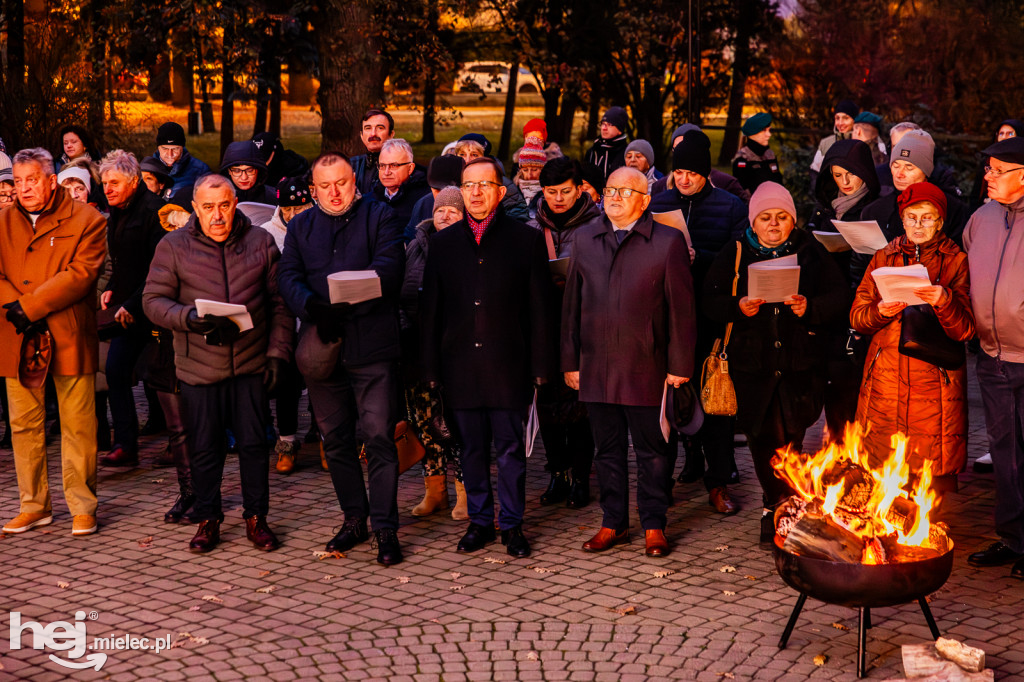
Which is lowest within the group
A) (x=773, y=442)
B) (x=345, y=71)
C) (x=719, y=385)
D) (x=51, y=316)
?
(x=773, y=442)

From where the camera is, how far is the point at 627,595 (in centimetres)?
693

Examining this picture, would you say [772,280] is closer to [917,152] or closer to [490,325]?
[490,325]

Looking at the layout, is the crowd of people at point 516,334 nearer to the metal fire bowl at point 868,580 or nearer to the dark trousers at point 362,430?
the dark trousers at point 362,430

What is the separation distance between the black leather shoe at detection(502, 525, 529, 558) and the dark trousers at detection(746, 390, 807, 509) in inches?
57.7

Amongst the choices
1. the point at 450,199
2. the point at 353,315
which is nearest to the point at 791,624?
the point at 353,315

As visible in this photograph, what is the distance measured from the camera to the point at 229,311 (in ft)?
24.0

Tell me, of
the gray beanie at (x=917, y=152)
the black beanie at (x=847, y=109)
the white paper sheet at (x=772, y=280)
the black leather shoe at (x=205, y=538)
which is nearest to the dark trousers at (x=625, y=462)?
the white paper sheet at (x=772, y=280)

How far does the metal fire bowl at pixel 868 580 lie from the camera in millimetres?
5586

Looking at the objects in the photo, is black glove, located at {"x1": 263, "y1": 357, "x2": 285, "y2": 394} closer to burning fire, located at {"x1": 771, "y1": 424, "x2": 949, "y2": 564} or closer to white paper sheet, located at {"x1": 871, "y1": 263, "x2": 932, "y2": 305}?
burning fire, located at {"x1": 771, "y1": 424, "x2": 949, "y2": 564}

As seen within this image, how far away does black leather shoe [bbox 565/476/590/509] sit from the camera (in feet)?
28.5

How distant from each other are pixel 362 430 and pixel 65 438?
2023 millimetres

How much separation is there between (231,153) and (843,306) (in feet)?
15.7

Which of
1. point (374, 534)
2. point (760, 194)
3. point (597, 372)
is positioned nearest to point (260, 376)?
point (374, 534)

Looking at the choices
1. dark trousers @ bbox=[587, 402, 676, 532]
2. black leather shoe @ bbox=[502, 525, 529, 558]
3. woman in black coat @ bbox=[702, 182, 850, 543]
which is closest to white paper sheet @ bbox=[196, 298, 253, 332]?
black leather shoe @ bbox=[502, 525, 529, 558]
